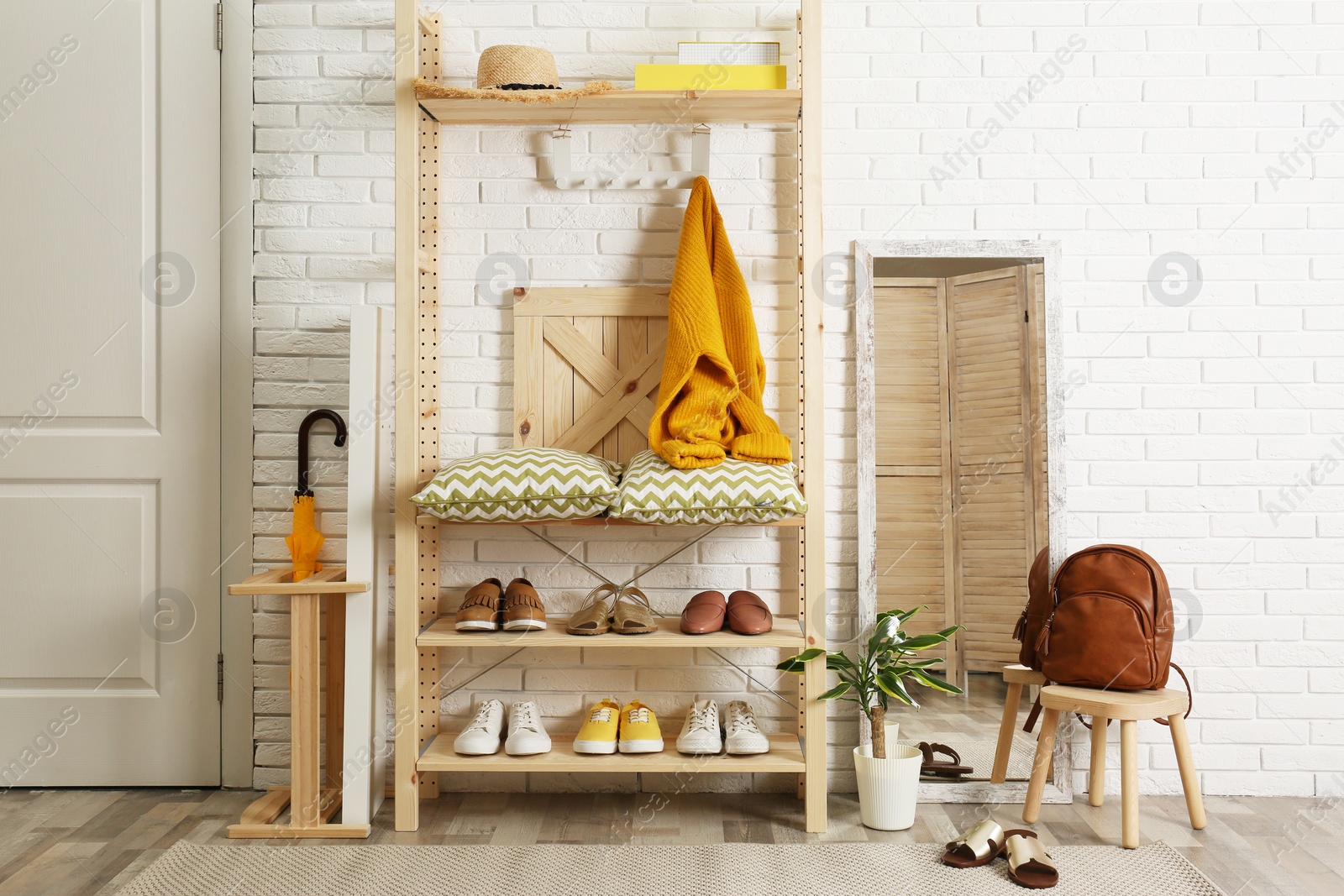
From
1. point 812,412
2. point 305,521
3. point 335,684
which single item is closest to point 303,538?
point 305,521

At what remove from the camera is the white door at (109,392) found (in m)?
2.07

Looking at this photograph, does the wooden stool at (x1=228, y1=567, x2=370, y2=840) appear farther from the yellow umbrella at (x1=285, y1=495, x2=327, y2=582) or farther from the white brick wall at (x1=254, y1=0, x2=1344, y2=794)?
the white brick wall at (x1=254, y1=0, x2=1344, y2=794)

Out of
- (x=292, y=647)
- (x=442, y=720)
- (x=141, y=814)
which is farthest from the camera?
(x=442, y=720)

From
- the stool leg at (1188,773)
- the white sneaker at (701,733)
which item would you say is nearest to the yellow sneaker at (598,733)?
the white sneaker at (701,733)

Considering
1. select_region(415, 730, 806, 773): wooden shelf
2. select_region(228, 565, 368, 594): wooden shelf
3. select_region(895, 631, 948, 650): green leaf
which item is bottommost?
select_region(415, 730, 806, 773): wooden shelf

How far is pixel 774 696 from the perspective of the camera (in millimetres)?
2062

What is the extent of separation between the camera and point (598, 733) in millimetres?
1829

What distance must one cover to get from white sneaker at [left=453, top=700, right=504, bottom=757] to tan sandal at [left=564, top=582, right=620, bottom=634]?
10.9 inches

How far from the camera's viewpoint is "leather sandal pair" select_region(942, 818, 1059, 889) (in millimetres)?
1590

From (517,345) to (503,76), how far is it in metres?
0.60

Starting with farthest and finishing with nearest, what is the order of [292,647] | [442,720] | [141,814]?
[442,720]
[141,814]
[292,647]

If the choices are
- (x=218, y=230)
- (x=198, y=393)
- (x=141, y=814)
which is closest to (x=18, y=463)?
(x=198, y=393)

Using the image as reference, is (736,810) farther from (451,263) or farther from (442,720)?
(451,263)

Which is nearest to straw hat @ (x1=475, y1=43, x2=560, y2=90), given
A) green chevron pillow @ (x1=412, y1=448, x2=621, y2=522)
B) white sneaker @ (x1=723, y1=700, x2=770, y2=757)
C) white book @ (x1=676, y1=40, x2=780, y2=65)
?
white book @ (x1=676, y1=40, x2=780, y2=65)
